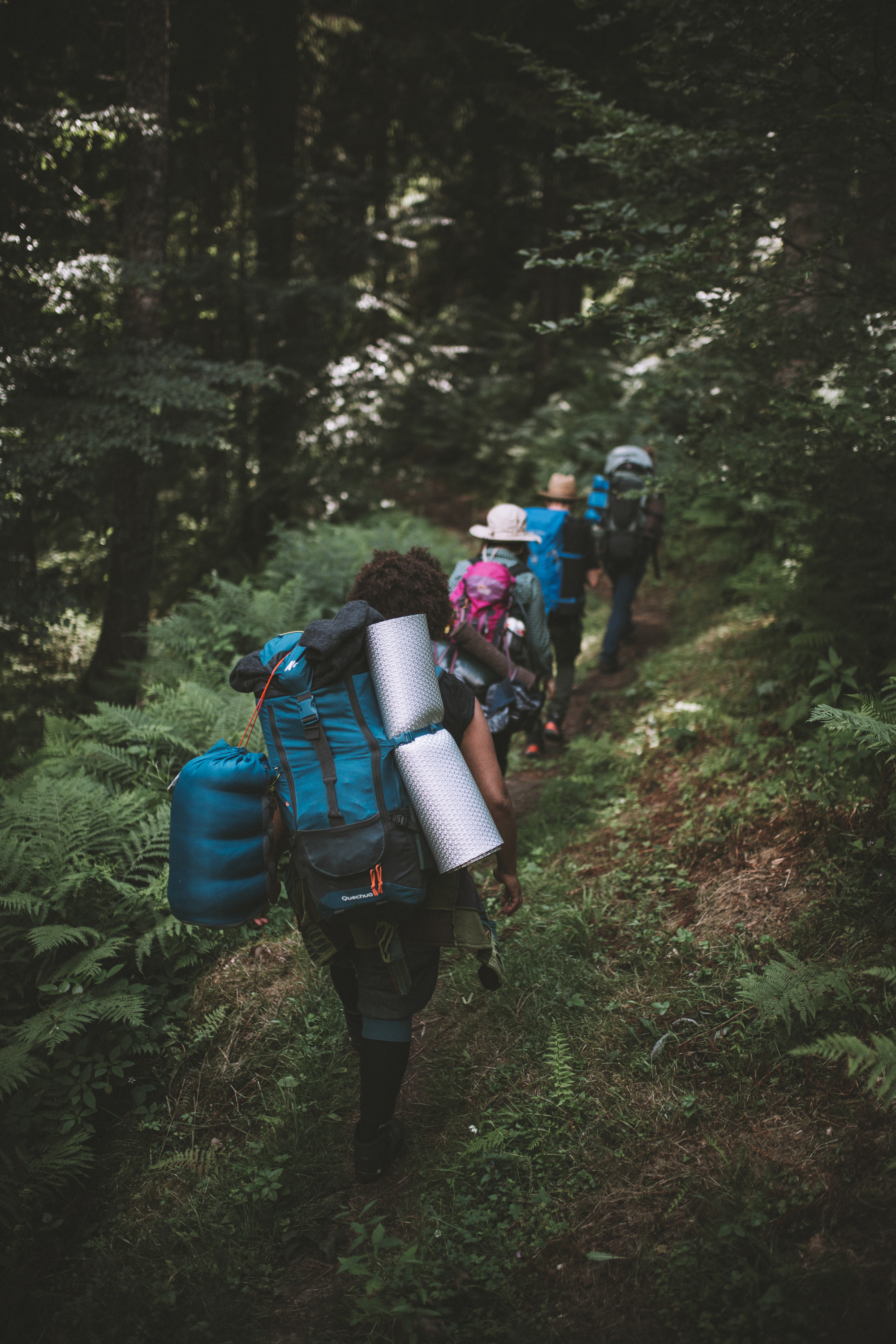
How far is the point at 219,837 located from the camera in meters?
2.41

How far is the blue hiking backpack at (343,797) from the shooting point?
2281mm

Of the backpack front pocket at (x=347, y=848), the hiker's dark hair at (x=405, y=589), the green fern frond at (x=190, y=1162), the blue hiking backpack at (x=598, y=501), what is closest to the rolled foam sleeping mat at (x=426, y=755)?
the backpack front pocket at (x=347, y=848)

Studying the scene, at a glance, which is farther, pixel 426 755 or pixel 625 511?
pixel 625 511

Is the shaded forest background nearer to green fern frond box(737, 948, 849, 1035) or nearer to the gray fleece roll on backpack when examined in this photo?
the gray fleece roll on backpack

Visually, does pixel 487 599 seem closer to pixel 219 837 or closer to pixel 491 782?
pixel 491 782

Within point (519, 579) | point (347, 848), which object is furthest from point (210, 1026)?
point (519, 579)

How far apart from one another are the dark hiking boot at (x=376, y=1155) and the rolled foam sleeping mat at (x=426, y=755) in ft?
4.26

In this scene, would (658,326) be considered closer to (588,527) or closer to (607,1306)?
(588,527)

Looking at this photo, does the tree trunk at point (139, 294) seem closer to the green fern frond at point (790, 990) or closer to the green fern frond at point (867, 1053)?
the green fern frond at point (790, 990)

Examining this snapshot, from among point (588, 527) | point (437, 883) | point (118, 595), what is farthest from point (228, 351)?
point (437, 883)

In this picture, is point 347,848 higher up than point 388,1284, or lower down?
higher up

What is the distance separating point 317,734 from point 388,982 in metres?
0.94

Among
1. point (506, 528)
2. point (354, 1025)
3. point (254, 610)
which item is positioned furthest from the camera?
point (254, 610)

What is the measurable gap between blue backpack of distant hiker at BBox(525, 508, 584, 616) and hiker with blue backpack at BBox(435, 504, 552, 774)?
0.91 metres
